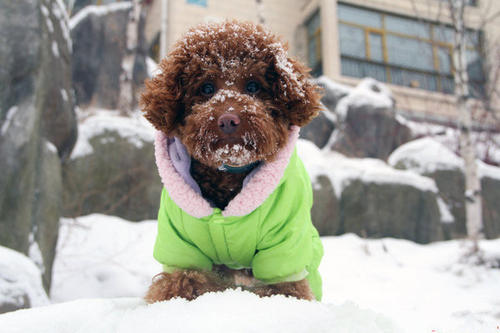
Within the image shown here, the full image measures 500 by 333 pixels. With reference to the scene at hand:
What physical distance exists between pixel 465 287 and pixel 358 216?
6.55ft

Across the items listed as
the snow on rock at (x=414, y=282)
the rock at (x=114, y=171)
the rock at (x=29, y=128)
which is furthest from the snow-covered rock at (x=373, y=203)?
the rock at (x=29, y=128)

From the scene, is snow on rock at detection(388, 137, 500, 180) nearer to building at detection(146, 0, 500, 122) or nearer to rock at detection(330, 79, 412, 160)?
rock at detection(330, 79, 412, 160)

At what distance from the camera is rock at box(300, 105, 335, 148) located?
27.9 ft

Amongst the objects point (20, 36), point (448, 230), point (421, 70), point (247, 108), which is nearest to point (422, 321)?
point (247, 108)

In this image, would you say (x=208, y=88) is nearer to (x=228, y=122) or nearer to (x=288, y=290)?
(x=228, y=122)

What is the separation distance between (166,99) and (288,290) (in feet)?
2.96

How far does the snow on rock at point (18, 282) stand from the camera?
66.8 inches

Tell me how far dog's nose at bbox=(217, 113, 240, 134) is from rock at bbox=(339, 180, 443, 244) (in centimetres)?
393

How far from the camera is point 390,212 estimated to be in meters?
5.14

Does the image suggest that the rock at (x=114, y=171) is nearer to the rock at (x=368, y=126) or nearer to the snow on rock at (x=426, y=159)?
the snow on rock at (x=426, y=159)

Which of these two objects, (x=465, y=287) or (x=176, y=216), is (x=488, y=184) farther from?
(x=176, y=216)

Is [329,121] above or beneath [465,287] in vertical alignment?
above

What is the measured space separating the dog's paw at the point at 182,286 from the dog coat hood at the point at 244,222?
0.08 meters

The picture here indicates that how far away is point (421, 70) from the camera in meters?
11.6
